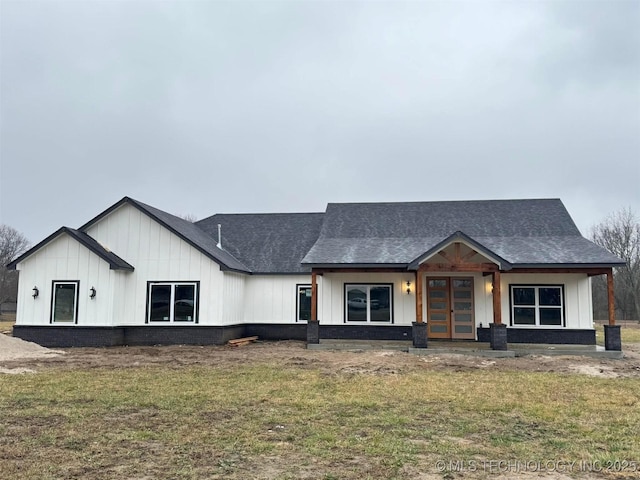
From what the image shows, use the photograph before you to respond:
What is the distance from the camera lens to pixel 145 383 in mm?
9148

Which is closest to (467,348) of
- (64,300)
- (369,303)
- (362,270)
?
(369,303)

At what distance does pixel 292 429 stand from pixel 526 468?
106 inches

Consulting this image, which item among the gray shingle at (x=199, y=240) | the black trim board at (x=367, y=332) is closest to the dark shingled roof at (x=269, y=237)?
the gray shingle at (x=199, y=240)

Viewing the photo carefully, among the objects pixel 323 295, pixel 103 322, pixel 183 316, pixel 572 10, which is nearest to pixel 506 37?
pixel 572 10

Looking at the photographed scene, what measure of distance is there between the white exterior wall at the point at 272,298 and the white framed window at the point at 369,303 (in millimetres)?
2111

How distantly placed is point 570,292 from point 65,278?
55.1 ft

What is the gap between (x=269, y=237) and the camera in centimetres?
2112

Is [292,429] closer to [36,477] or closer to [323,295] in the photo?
[36,477]

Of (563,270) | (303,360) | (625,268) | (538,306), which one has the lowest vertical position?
(303,360)

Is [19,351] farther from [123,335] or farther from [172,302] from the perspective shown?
[172,302]

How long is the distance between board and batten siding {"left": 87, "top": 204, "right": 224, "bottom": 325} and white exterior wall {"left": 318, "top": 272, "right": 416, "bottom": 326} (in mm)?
3661

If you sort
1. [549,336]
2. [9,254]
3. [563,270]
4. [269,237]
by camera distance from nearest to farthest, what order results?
[563,270], [549,336], [269,237], [9,254]

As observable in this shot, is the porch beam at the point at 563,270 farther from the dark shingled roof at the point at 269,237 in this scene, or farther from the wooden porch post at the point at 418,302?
the dark shingled roof at the point at 269,237

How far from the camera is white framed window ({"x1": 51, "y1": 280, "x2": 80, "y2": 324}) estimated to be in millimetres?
15852
